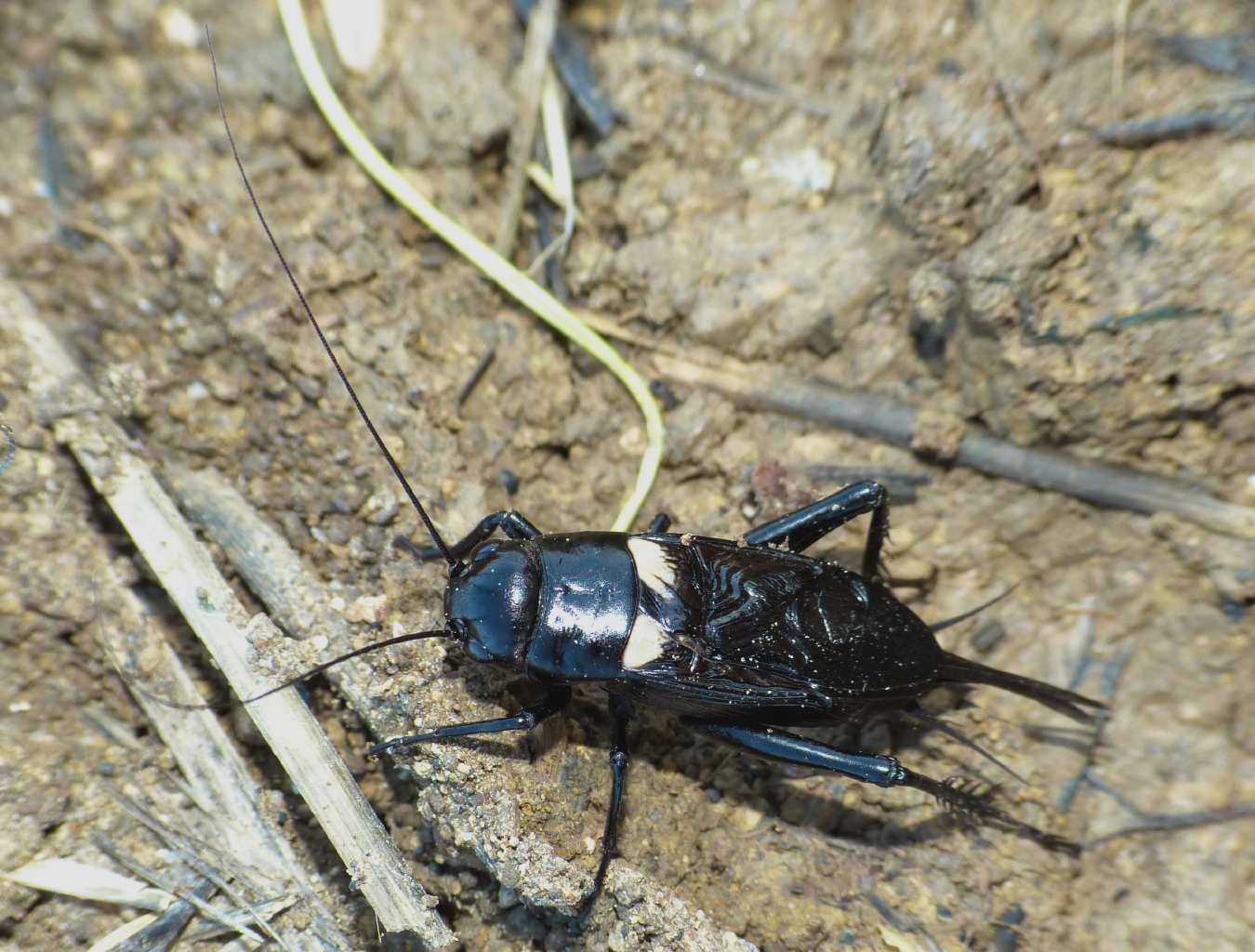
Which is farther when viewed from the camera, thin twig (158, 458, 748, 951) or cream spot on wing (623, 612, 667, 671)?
cream spot on wing (623, 612, 667, 671)

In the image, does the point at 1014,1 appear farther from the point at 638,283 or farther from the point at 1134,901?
the point at 1134,901

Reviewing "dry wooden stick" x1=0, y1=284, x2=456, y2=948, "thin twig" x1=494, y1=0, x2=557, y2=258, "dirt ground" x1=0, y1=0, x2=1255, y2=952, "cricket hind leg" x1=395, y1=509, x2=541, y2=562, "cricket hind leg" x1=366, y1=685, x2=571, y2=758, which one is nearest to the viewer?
"dry wooden stick" x1=0, y1=284, x2=456, y2=948

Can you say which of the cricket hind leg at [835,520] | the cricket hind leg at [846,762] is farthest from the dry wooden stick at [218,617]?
the cricket hind leg at [835,520]

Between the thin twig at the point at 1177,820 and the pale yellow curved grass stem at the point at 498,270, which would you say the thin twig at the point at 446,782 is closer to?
the pale yellow curved grass stem at the point at 498,270

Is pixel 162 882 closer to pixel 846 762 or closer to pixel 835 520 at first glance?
pixel 846 762

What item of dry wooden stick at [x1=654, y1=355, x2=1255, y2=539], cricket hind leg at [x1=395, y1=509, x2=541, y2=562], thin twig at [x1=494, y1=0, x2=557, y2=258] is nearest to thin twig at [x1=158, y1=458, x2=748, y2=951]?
Answer: cricket hind leg at [x1=395, y1=509, x2=541, y2=562]

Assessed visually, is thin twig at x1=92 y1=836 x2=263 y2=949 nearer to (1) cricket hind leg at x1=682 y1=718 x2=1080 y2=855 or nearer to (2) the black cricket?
(2) the black cricket

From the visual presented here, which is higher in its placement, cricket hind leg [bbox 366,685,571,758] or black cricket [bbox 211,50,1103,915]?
black cricket [bbox 211,50,1103,915]
